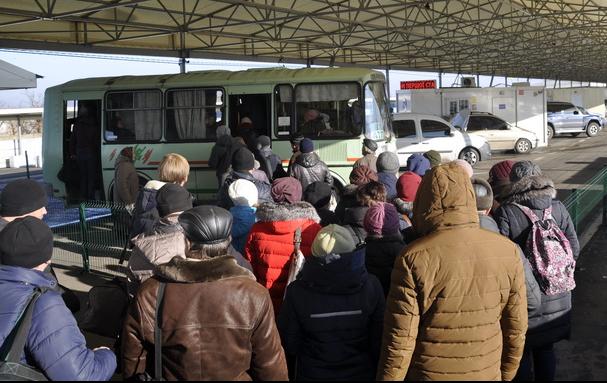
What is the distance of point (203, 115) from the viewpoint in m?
12.7

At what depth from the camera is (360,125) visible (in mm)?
12109

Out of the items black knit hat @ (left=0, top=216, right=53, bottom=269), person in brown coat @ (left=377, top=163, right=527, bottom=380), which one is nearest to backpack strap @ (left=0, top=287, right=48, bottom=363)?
black knit hat @ (left=0, top=216, right=53, bottom=269)

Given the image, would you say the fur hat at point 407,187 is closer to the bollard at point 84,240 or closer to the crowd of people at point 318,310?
the crowd of people at point 318,310

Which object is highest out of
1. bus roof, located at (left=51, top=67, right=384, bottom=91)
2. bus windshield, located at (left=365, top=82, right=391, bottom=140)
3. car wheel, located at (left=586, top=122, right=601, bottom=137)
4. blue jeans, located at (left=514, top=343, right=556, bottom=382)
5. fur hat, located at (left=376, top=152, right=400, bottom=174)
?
bus roof, located at (left=51, top=67, right=384, bottom=91)

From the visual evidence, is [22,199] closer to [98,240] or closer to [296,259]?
[296,259]

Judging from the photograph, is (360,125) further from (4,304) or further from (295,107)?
(4,304)

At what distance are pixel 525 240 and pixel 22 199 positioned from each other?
335cm

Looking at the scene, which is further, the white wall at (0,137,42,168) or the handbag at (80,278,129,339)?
the white wall at (0,137,42,168)

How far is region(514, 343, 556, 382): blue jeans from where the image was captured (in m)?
4.14

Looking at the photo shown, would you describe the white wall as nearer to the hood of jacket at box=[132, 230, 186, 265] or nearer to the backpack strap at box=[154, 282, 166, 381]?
the hood of jacket at box=[132, 230, 186, 265]

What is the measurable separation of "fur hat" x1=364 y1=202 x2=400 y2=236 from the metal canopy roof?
41.2 feet

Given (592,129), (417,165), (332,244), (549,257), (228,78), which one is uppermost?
(228,78)

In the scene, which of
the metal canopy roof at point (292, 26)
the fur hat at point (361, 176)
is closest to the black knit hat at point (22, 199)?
the fur hat at point (361, 176)

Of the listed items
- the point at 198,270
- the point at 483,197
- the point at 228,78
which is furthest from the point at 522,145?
the point at 198,270
